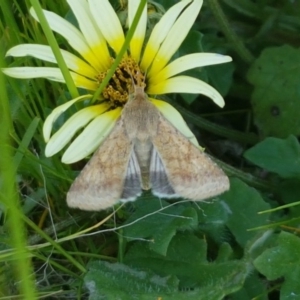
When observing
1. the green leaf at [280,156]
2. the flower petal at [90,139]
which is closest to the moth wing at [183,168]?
the flower petal at [90,139]

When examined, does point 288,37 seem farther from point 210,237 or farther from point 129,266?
point 129,266

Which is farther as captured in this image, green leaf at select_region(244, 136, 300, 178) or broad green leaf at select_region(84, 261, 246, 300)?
green leaf at select_region(244, 136, 300, 178)

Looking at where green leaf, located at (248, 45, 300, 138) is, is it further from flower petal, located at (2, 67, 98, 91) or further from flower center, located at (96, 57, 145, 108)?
flower petal, located at (2, 67, 98, 91)

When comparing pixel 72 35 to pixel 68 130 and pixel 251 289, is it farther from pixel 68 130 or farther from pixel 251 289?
pixel 251 289

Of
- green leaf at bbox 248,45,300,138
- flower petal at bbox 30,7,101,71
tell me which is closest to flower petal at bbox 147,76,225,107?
flower petal at bbox 30,7,101,71

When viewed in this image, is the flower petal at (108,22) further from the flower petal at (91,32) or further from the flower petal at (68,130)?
the flower petal at (68,130)

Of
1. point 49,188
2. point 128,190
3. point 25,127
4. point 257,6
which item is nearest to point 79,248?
point 49,188

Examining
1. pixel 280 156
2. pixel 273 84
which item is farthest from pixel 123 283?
pixel 273 84
